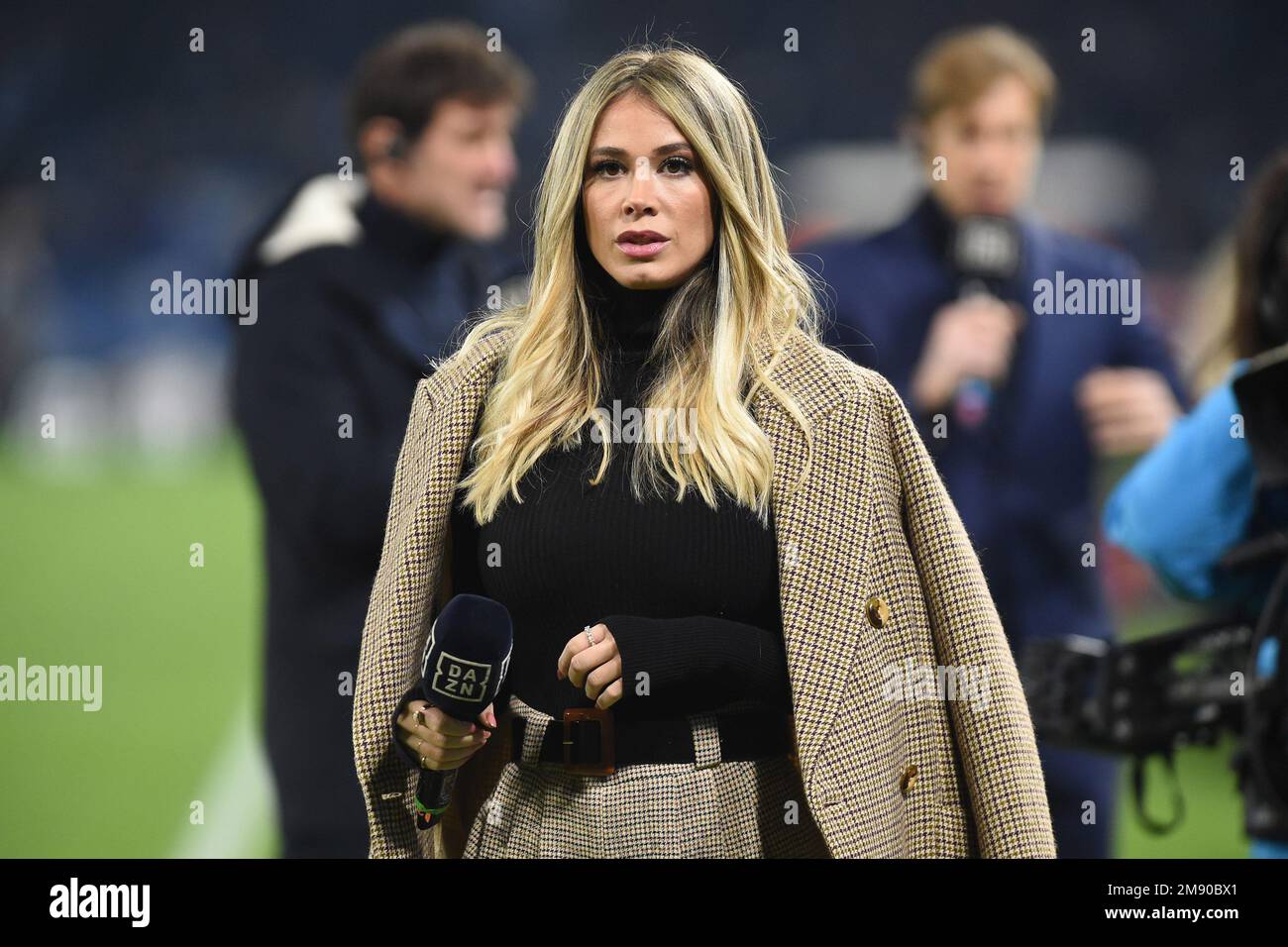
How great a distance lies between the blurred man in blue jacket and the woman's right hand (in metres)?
1.74

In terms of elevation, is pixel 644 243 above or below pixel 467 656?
above

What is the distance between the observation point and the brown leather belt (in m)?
1.91

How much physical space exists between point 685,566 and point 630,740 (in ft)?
0.79

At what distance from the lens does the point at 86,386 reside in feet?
11.6

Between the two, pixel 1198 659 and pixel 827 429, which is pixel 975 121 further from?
pixel 827 429

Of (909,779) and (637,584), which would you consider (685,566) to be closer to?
(637,584)

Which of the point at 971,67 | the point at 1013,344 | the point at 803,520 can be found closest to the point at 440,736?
the point at 803,520

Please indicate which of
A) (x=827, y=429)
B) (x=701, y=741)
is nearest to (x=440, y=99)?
(x=827, y=429)

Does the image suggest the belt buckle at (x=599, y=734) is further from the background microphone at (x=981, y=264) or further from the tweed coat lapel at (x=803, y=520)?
the background microphone at (x=981, y=264)

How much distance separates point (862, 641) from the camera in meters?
1.96

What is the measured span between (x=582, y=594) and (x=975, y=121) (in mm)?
1969

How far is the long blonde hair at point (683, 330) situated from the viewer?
1980mm

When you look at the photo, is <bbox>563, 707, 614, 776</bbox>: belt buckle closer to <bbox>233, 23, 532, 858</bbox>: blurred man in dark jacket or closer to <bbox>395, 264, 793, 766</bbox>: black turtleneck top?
<bbox>395, 264, 793, 766</bbox>: black turtleneck top

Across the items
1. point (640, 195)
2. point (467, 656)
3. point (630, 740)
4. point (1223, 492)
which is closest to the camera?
point (467, 656)
